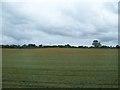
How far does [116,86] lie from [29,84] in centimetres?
392

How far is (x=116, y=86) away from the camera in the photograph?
13125mm

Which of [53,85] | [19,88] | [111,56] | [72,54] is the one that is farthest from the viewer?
[72,54]

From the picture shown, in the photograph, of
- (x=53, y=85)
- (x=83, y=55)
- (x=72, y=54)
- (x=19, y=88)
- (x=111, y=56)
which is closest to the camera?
(x=19, y=88)

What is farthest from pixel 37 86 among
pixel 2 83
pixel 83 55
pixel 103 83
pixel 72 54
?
pixel 72 54

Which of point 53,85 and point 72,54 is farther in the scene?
point 72,54

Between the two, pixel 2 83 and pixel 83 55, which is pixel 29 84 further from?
pixel 83 55

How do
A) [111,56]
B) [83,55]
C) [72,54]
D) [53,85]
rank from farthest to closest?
[72,54] < [83,55] < [111,56] < [53,85]

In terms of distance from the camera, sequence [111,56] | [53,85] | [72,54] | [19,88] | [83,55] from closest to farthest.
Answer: [19,88] < [53,85] < [111,56] < [83,55] < [72,54]

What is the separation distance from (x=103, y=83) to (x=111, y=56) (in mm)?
18615

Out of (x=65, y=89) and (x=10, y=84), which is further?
(x=10, y=84)

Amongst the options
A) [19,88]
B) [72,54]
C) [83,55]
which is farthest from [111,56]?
[19,88]

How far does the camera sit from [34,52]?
36.8 m

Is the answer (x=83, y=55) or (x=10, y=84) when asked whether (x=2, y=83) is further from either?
(x=83, y=55)

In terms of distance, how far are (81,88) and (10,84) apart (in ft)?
10.7
